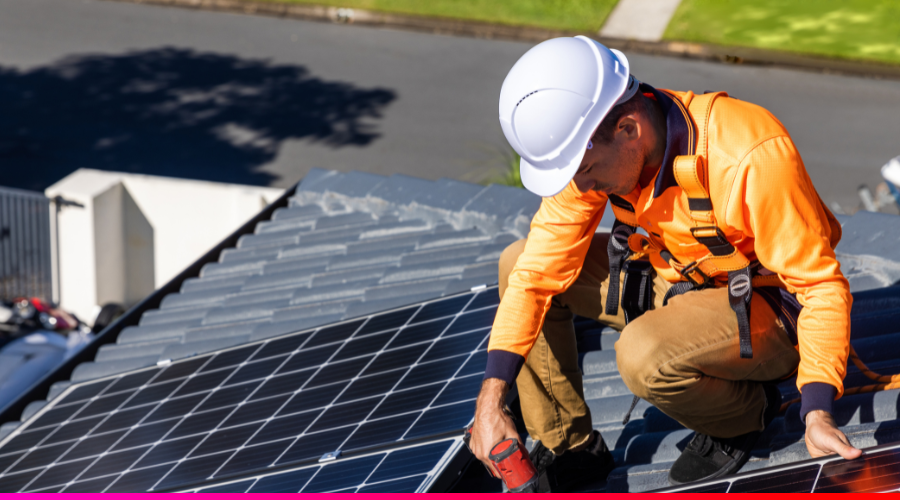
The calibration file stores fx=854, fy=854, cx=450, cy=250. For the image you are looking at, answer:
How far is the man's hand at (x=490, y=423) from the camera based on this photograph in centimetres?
Answer: 307

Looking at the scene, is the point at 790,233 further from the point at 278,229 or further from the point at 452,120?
the point at 452,120

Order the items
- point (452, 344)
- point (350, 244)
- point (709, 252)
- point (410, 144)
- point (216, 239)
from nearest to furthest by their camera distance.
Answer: point (709, 252), point (452, 344), point (350, 244), point (216, 239), point (410, 144)

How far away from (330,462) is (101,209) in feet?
23.9

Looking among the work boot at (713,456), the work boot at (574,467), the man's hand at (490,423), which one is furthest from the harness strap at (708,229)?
the man's hand at (490,423)

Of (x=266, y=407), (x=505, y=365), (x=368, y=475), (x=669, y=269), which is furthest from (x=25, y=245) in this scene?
(x=669, y=269)

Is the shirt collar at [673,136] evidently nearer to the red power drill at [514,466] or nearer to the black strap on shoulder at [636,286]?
the black strap on shoulder at [636,286]

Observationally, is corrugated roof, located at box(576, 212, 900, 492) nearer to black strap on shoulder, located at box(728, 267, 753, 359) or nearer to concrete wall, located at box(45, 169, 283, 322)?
black strap on shoulder, located at box(728, 267, 753, 359)

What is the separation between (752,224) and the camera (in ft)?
9.48

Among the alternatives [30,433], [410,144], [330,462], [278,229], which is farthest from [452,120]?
[330,462]

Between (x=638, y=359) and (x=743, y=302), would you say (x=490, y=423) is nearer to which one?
(x=638, y=359)

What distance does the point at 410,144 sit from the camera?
16.0 meters

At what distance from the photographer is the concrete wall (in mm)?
9727

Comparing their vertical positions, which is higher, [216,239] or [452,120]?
[452,120]

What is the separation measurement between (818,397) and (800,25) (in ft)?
58.3
